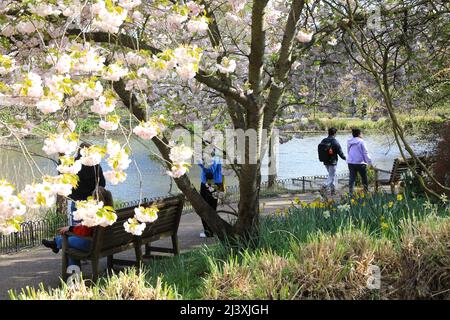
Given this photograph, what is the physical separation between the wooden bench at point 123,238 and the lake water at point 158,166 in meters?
5.02

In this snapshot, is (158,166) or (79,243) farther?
(158,166)

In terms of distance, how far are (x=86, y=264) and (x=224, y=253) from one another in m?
2.27

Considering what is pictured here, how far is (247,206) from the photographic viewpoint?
19.3 ft

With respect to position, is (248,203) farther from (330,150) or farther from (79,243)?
(330,150)

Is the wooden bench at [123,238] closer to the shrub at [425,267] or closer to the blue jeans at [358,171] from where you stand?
the shrub at [425,267]

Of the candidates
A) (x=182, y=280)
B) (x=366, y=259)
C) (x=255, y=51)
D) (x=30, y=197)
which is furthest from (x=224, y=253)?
(x=30, y=197)

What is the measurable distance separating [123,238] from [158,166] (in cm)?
1349

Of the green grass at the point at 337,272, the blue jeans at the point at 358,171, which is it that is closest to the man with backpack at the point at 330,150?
the blue jeans at the point at 358,171

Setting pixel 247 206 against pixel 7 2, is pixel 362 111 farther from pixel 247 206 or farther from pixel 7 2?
pixel 7 2

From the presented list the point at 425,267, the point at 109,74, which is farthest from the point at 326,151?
the point at 109,74

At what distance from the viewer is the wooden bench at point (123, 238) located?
224 inches

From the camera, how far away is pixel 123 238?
20.0 feet

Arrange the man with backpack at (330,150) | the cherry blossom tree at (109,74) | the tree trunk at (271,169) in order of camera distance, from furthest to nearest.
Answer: the tree trunk at (271,169) → the man with backpack at (330,150) → the cherry blossom tree at (109,74)
